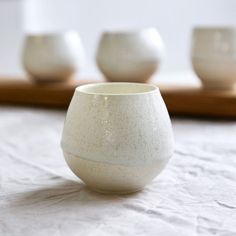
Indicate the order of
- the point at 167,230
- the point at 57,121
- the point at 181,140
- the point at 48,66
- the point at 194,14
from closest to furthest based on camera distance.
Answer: the point at 167,230 → the point at 181,140 → the point at 57,121 → the point at 48,66 → the point at 194,14

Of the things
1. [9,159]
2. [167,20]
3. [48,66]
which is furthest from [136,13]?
[9,159]

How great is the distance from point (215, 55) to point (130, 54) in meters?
0.17

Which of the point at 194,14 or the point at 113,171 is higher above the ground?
the point at 194,14

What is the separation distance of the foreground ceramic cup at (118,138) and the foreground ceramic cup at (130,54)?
0.42 meters

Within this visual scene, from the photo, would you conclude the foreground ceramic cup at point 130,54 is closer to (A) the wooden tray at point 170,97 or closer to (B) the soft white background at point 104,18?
(A) the wooden tray at point 170,97

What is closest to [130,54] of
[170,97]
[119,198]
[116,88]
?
[170,97]

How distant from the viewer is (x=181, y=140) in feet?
2.40

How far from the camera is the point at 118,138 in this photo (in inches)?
17.9

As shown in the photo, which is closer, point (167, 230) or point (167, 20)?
point (167, 230)

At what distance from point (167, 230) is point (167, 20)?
1496 mm

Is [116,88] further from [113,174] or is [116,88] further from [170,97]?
[170,97]

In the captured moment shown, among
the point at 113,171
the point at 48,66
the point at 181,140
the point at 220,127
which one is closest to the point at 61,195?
the point at 113,171

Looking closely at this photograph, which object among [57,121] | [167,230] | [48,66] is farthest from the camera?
[48,66]

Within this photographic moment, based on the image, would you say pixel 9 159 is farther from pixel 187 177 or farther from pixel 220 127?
pixel 220 127
